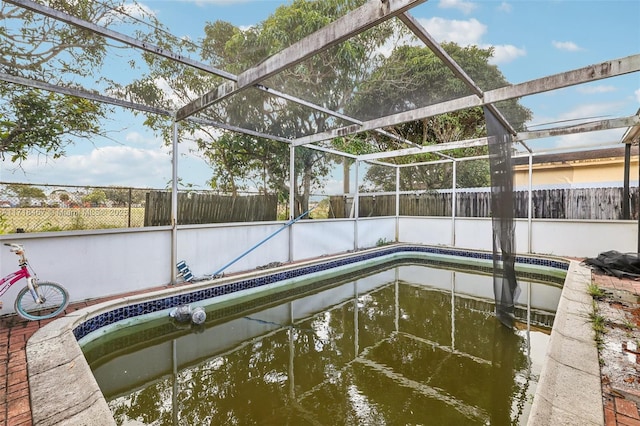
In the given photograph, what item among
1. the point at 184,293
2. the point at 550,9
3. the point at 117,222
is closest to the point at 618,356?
the point at 550,9

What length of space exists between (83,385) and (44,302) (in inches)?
73.3

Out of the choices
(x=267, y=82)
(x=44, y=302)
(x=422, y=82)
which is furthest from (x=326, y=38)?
(x=44, y=302)

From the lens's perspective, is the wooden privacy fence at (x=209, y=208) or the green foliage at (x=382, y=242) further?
the green foliage at (x=382, y=242)

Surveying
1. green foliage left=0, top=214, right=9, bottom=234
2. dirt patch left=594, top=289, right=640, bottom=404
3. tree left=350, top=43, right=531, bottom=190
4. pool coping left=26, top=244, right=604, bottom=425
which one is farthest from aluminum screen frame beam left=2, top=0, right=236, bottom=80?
dirt patch left=594, top=289, right=640, bottom=404

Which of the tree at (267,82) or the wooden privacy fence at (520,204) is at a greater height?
the tree at (267,82)

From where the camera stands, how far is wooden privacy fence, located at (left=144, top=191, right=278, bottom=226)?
4348mm

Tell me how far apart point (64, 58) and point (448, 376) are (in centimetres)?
474

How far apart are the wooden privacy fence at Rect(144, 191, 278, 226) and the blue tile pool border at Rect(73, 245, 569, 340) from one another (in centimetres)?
115

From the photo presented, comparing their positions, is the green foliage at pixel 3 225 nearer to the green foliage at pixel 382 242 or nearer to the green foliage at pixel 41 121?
the green foliage at pixel 41 121

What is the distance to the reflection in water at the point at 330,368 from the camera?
2.06m

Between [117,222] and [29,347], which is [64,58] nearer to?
[117,222]

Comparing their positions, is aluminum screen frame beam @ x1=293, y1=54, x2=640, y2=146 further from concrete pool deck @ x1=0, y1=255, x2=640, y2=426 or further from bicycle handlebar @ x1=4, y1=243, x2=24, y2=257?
bicycle handlebar @ x1=4, y1=243, x2=24, y2=257

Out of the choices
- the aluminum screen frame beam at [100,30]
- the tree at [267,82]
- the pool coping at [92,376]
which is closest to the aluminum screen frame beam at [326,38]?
the aluminum screen frame beam at [100,30]

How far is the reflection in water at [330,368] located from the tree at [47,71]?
235 centimetres
